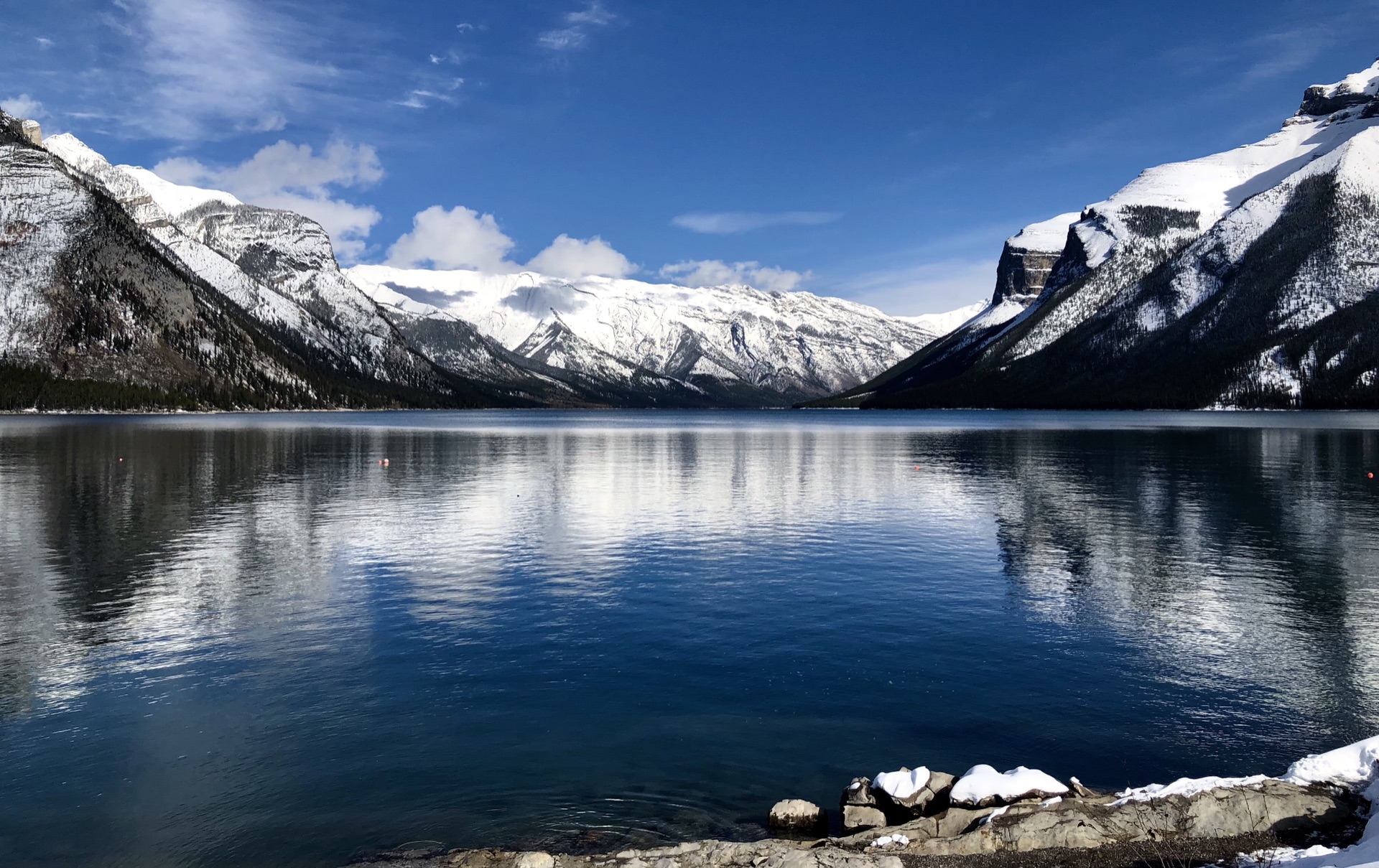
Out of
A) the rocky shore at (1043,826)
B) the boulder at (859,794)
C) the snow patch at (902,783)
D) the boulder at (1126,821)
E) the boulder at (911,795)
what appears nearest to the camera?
the rocky shore at (1043,826)

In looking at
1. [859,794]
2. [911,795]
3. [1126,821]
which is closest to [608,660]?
[859,794]

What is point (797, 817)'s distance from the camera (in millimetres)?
17719

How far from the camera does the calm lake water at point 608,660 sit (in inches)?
749

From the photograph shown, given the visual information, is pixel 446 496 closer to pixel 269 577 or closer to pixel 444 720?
pixel 269 577

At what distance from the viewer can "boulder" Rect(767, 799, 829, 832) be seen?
17.6m

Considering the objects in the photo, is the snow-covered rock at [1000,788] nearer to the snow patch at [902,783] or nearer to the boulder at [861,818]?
the snow patch at [902,783]

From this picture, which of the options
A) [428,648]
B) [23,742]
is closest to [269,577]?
[428,648]

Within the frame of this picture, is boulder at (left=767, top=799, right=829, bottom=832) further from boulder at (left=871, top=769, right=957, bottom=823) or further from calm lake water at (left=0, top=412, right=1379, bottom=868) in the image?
boulder at (left=871, top=769, right=957, bottom=823)

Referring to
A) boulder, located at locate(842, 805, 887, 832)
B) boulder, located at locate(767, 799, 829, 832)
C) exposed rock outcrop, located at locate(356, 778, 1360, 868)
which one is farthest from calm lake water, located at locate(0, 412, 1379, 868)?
boulder, located at locate(842, 805, 887, 832)

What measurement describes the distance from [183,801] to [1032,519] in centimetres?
5202

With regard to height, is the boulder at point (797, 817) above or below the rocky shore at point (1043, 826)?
below

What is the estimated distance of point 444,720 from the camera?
76.2 feet

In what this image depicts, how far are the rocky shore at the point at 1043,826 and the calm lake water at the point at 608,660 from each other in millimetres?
1500

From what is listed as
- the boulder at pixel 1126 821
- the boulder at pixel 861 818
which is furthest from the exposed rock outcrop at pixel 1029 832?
the boulder at pixel 861 818
